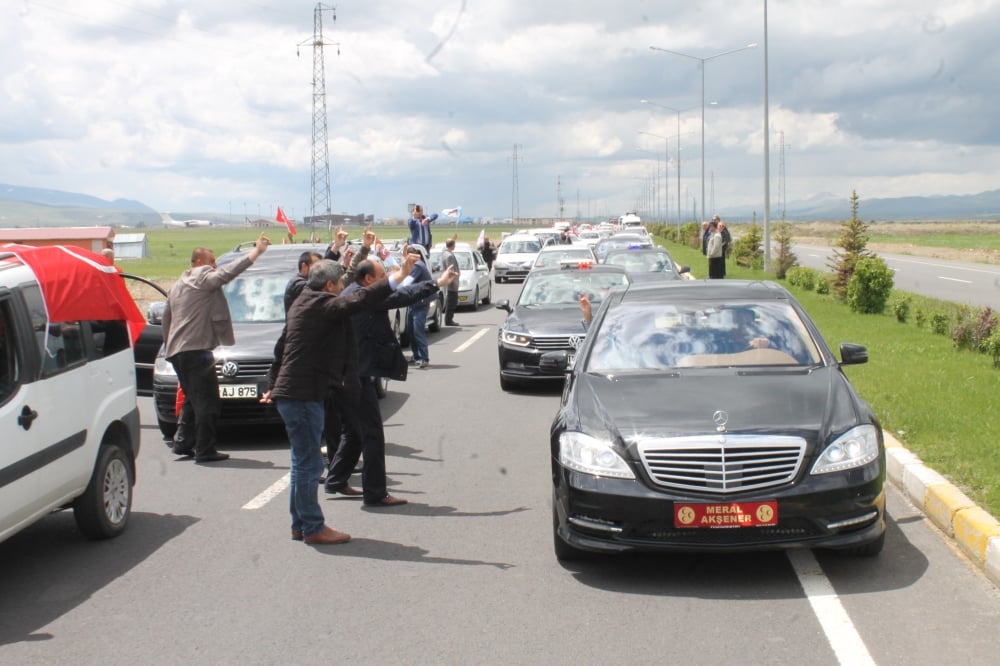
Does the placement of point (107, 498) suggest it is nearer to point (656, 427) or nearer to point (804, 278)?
point (656, 427)

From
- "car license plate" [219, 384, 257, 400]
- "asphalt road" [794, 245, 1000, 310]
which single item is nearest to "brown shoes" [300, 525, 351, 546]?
"car license plate" [219, 384, 257, 400]

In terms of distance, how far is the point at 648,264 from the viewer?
933 inches

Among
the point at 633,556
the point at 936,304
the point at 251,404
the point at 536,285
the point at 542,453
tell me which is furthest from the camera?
the point at 936,304

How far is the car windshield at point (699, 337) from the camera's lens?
280 inches

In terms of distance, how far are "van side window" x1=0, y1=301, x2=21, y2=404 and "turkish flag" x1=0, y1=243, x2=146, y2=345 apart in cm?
42

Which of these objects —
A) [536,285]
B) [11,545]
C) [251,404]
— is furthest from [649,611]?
[536,285]

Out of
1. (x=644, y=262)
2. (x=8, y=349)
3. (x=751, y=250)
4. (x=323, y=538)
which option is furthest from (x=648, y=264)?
(x=751, y=250)

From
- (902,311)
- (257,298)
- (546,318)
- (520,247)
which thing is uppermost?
(520,247)

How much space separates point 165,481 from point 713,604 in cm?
514

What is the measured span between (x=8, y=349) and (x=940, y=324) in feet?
49.5

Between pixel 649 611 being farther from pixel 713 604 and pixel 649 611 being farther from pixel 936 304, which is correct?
pixel 936 304

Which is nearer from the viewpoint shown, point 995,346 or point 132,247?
point 995,346

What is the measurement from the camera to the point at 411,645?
5070 millimetres

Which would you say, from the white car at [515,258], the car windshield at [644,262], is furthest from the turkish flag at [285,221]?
the white car at [515,258]
